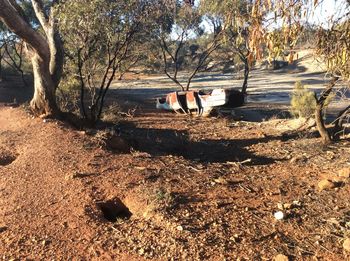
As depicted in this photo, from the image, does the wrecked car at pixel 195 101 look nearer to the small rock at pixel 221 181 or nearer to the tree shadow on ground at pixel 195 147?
the tree shadow on ground at pixel 195 147

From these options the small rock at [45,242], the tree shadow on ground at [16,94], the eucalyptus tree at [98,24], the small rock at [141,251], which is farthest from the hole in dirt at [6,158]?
the tree shadow on ground at [16,94]

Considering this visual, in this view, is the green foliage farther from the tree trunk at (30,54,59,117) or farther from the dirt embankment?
the tree trunk at (30,54,59,117)

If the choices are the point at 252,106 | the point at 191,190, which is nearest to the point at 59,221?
the point at 191,190

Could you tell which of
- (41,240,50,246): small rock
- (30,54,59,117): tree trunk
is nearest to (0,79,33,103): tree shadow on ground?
(30,54,59,117): tree trunk

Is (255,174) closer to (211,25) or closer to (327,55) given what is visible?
(327,55)

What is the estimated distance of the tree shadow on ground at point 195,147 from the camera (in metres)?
8.54

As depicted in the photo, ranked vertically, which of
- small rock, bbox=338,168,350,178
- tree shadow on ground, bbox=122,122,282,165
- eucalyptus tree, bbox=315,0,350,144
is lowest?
tree shadow on ground, bbox=122,122,282,165

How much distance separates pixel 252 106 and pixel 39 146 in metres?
13.1

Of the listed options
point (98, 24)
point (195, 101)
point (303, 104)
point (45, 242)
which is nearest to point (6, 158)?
point (45, 242)

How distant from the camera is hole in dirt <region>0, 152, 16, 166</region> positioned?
7.64 meters

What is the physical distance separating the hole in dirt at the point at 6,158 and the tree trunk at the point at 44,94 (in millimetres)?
2138

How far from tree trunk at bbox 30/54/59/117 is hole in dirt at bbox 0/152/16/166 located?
214cm

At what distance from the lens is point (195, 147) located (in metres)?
9.79

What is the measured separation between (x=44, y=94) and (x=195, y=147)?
3434mm
